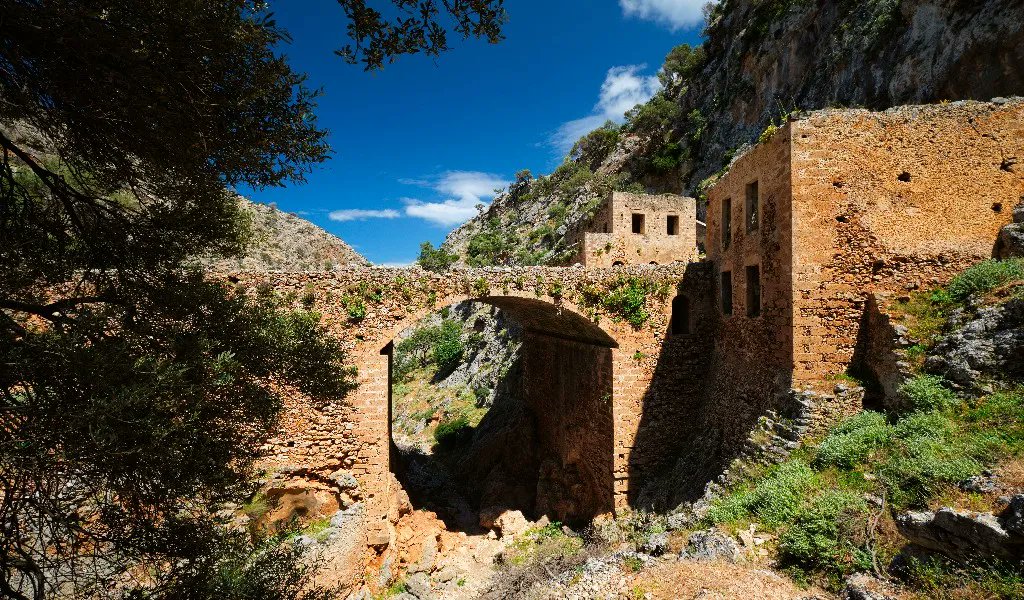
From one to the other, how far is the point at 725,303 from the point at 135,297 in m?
13.7

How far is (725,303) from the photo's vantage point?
13648mm

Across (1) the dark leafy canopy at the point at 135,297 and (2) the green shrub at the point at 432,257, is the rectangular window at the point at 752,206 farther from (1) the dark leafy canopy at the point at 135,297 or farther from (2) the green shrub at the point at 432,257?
(2) the green shrub at the point at 432,257

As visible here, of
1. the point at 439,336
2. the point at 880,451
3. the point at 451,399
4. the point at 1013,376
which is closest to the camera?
the point at 1013,376

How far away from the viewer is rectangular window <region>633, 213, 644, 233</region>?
2097cm

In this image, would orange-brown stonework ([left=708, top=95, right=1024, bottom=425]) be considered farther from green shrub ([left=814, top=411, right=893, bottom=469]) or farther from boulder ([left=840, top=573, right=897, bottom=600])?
boulder ([left=840, top=573, right=897, bottom=600])

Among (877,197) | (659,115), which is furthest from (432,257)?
(877,197)

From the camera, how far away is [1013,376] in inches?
294

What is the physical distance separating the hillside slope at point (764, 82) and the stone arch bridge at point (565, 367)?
30.2 feet

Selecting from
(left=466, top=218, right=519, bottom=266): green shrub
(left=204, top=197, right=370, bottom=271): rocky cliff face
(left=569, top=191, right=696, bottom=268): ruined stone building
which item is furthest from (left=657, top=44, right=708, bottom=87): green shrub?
(left=204, top=197, right=370, bottom=271): rocky cliff face

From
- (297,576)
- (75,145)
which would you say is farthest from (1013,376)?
(75,145)

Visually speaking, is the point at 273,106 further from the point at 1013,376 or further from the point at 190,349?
the point at 1013,376

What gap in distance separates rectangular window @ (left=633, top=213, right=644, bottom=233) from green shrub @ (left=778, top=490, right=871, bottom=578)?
15.0 m

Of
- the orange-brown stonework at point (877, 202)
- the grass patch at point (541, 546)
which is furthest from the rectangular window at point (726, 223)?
the grass patch at point (541, 546)

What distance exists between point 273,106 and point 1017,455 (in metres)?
11.1
